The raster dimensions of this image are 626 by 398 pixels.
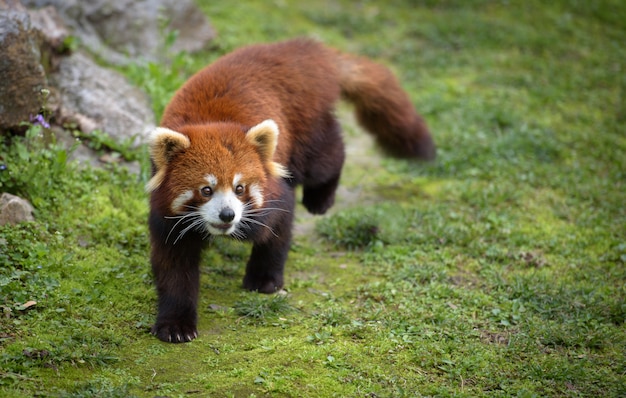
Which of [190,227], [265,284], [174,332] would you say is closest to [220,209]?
[190,227]

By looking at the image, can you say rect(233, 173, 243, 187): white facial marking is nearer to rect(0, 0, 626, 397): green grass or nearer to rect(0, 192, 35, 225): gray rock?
rect(0, 0, 626, 397): green grass

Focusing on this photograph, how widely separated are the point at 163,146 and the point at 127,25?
4.88m

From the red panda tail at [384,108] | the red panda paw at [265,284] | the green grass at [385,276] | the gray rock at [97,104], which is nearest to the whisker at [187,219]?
the green grass at [385,276]

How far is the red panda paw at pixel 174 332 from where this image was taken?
16.4ft

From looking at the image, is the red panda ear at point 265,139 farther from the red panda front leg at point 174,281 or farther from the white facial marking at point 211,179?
the red panda front leg at point 174,281

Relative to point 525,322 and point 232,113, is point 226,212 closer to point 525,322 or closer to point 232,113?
point 232,113

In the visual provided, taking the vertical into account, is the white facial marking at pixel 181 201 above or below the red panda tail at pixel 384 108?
below

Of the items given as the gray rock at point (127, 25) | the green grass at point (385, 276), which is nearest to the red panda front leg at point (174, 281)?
the green grass at point (385, 276)

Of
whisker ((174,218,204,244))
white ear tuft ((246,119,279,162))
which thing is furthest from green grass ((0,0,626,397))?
white ear tuft ((246,119,279,162))

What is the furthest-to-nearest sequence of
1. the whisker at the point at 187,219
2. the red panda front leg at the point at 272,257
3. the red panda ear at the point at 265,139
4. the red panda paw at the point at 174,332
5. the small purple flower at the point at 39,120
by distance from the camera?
1. the small purple flower at the point at 39,120
2. the red panda front leg at the point at 272,257
3. the red panda ear at the point at 265,139
4. the red panda paw at the point at 174,332
5. the whisker at the point at 187,219

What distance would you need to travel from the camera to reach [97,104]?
24.0 ft

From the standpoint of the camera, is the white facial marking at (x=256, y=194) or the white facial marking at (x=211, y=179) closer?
the white facial marking at (x=211, y=179)

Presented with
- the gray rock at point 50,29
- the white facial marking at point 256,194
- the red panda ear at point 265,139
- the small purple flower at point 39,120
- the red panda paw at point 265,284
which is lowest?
the red panda paw at point 265,284

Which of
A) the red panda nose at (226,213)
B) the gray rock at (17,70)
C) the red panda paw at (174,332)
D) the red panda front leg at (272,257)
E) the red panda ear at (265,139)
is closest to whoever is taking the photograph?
the red panda nose at (226,213)
